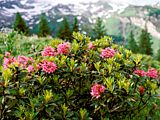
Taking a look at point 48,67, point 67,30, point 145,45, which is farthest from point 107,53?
point 145,45

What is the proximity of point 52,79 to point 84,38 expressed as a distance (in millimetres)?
1658

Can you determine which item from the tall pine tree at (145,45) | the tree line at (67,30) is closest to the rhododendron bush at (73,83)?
the tree line at (67,30)

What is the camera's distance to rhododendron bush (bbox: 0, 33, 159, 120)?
20.7 ft

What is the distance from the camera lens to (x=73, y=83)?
7715 mm

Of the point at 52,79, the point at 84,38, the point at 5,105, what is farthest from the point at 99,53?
the point at 5,105

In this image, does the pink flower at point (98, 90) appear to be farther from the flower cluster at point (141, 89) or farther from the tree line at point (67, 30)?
the tree line at point (67, 30)

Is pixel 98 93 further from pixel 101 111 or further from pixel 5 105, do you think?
pixel 5 105

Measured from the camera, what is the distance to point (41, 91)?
6906 mm

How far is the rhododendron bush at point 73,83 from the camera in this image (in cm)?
630

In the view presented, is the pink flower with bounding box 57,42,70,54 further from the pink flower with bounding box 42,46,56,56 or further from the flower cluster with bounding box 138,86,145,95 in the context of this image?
the flower cluster with bounding box 138,86,145,95

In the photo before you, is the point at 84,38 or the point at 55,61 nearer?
the point at 55,61

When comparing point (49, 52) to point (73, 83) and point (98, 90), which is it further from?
point (98, 90)

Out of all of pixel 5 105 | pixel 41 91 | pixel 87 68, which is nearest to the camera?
pixel 5 105

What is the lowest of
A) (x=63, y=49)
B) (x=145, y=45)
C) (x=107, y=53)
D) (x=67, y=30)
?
(x=145, y=45)
